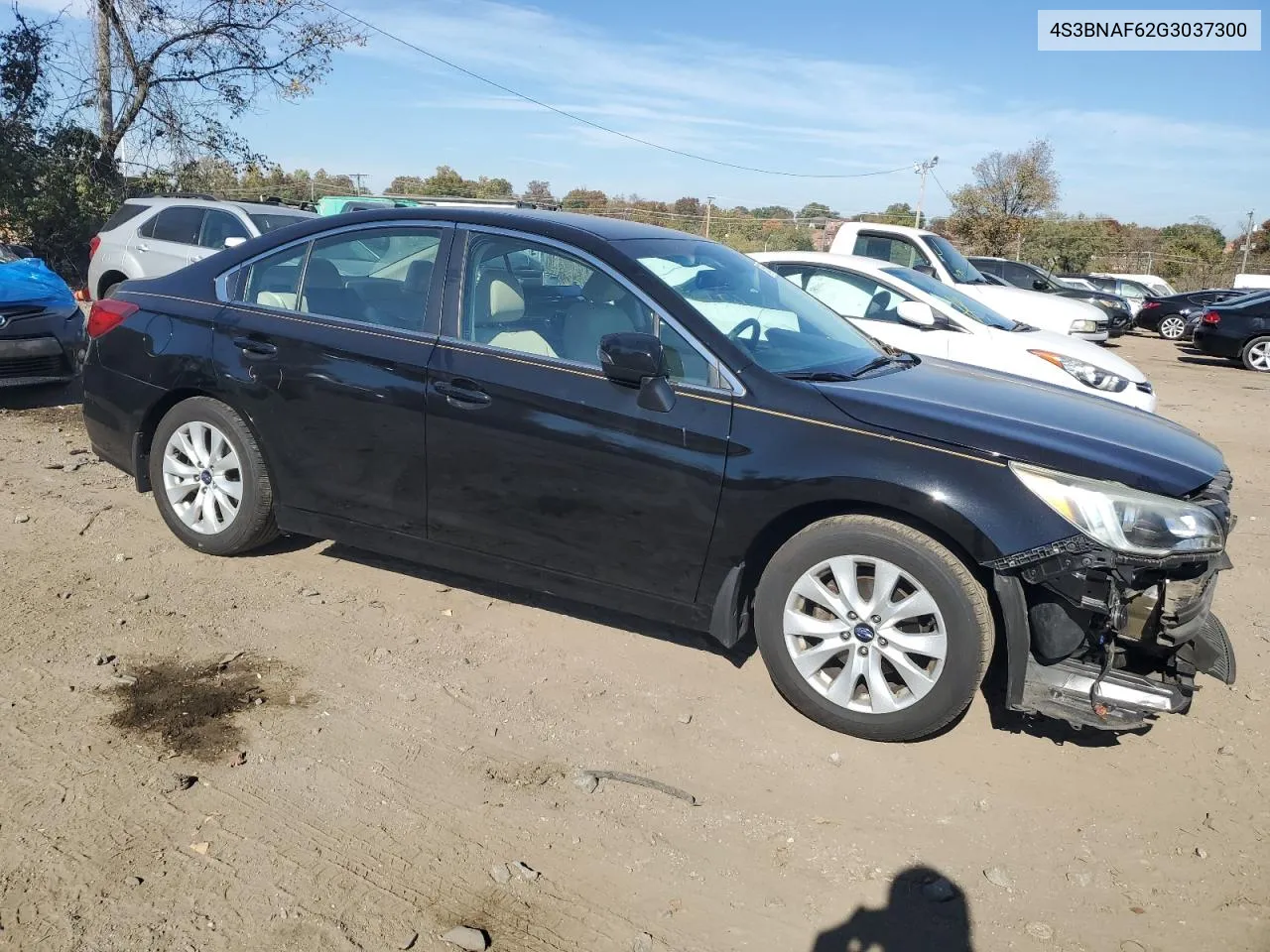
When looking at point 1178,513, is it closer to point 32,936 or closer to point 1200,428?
point 32,936

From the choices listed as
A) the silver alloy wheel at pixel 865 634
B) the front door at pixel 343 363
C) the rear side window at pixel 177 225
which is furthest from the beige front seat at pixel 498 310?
the rear side window at pixel 177 225

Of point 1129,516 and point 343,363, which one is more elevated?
point 343,363

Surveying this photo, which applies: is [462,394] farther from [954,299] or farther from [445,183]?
[445,183]

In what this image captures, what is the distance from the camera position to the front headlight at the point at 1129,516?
10.9 feet

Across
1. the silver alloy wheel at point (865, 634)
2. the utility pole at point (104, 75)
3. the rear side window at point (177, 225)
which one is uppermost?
the utility pole at point (104, 75)

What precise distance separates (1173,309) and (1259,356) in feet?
21.5

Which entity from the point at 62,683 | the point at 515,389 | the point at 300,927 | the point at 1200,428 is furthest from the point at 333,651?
the point at 1200,428

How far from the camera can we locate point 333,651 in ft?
13.9

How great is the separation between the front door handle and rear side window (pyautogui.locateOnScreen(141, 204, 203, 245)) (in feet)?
29.8

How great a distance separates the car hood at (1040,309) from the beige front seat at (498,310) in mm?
9329

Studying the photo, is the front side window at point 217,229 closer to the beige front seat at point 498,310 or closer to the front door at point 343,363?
the front door at point 343,363

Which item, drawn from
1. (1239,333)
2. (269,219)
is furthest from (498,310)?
(1239,333)

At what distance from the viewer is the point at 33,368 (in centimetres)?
836

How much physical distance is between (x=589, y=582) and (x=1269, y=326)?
1713 cm
